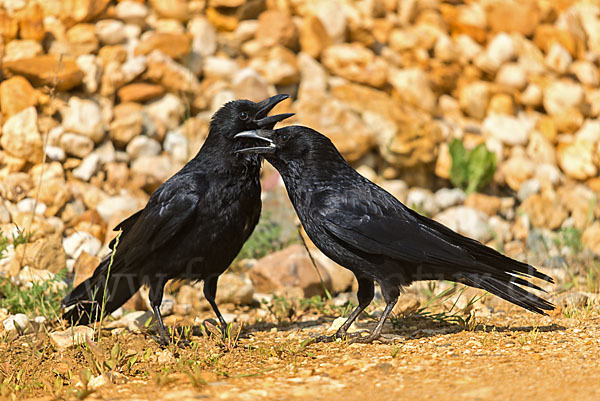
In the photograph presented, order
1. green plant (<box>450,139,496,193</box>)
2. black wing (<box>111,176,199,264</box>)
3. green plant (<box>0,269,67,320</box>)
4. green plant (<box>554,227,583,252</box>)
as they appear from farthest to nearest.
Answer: green plant (<box>450,139,496,193</box>) < green plant (<box>554,227,583,252</box>) < green plant (<box>0,269,67,320</box>) < black wing (<box>111,176,199,264</box>)

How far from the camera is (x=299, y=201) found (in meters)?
4.44

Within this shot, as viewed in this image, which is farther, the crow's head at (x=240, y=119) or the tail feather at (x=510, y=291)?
the crow's head at (x=240, y=119)

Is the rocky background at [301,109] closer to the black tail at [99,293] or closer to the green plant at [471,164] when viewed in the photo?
the green plant at [471,164]

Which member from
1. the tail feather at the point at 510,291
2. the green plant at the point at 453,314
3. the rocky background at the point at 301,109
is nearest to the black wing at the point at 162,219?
the rocky background at the point at 301,109

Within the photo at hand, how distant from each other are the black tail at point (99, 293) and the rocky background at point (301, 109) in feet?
2.46

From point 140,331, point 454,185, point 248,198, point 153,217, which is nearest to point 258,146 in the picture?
point 248,198

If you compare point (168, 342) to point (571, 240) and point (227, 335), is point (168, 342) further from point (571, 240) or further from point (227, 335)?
point (571, 240)

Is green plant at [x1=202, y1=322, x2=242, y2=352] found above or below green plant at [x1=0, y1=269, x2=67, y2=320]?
above

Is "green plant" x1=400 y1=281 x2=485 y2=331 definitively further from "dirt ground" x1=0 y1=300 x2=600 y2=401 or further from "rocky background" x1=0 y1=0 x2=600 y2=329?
"rocky background" x1=0 y1=0 x2=600 y2=329

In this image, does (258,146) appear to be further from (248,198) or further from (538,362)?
(538,362)

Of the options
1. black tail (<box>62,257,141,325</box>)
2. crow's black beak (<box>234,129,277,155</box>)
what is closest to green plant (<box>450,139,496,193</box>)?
crow's black beak (<box>234,129,277,155</box>)

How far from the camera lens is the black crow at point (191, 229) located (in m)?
4.51

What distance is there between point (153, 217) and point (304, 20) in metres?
4.82

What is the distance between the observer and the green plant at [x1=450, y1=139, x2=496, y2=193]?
8.02 metres
